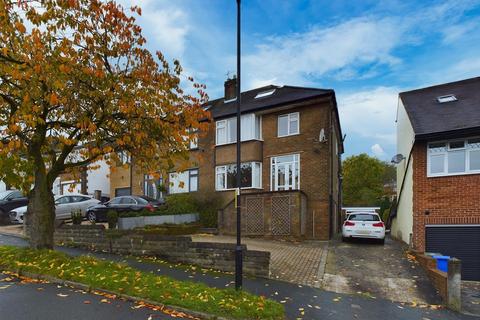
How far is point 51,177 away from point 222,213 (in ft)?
32.7

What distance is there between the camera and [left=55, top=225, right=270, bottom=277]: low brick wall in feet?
32.8

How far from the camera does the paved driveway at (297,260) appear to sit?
10148 millimetres

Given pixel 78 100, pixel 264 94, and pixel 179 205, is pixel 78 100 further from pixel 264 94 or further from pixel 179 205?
pixel 264 94

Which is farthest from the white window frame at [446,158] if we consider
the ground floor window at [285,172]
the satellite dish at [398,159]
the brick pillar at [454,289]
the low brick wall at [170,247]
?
the low brick wall at [170,247]

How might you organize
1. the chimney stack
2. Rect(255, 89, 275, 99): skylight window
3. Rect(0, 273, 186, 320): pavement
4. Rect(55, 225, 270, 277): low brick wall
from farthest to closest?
the chimney stack
Rect(255, 89, 275, 99): skylight window
Rect(55, 225, 270, 277): low brick wall
Rect(0, 273, 186, 320): pavement

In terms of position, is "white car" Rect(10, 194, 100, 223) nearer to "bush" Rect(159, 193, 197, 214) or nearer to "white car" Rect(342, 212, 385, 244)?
"bush" Rect(159, 193, 197, 214)

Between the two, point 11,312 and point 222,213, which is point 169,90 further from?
point 222,213

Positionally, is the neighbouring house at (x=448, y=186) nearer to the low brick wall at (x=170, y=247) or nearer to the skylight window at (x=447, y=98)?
the skylight window at (x=447, y=98)

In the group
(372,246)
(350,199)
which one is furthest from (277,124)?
(350,199)

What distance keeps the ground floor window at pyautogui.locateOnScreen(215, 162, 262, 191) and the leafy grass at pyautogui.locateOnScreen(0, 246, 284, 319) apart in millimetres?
12011

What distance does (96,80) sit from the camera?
855cm

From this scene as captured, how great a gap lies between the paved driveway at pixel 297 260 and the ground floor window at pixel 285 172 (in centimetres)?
392

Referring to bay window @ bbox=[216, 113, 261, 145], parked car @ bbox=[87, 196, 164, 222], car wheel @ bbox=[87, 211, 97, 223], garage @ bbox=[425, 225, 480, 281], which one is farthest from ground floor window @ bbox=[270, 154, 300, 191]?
car wheel @ bbox=[87, 211, 97, 223]

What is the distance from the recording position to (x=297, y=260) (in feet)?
40.6
